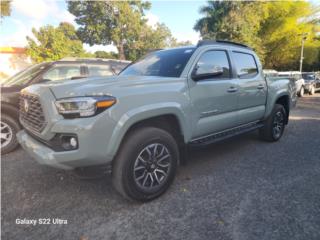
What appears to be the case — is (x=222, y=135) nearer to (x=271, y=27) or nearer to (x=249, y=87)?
(x=249, y=87)

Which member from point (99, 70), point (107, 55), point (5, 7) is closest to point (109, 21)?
point (5, 7)

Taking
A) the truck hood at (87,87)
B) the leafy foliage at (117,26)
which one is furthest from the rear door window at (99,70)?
the leafy foliage at (117,26)

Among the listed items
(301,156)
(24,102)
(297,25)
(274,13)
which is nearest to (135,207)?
(24,102)

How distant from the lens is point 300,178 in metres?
3.31

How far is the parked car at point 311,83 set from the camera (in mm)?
15775

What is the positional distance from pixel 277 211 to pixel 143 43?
103 feet

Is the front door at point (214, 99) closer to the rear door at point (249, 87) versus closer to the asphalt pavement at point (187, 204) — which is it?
the rear door at point (249, 87)

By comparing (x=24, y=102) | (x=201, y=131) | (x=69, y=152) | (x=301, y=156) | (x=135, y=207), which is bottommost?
(x=301, y=156)

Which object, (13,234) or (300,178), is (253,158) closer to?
(300,178)

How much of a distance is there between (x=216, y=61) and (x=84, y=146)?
2.38 meters

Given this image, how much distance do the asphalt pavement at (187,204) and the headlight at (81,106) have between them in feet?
2.31

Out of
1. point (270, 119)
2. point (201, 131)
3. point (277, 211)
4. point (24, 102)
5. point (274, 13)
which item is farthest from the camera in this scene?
point (274, 13)

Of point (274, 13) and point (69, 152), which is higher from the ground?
point (274, 13)

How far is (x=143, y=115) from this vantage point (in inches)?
99.7
